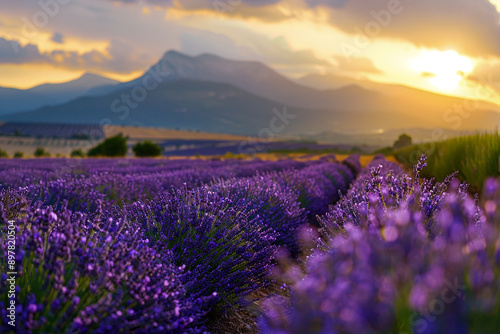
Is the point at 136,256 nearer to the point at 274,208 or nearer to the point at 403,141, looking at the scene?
the point at 274,208

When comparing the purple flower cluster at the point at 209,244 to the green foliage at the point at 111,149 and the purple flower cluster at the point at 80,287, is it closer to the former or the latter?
the purple flower cluster at the point at 80,287

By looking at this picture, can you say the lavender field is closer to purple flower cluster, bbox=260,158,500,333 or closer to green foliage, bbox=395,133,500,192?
purple flower cluster, bbox=260,158,500,333

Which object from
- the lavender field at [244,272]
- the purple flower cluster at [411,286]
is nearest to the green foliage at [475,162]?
the lavender field at [244,272]

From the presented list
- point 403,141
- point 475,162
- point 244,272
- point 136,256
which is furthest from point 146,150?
point 136,256

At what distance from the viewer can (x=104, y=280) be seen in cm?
166

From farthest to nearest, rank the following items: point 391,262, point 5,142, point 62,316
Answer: point 5,142, point 62,316, point 391,262

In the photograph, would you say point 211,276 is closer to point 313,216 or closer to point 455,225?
point 455,225

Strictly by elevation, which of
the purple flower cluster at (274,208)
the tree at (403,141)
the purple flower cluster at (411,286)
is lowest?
the purple flower cluster at (274,208)

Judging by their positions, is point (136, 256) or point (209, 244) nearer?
point (136, 256)

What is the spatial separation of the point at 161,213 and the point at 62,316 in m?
1.57

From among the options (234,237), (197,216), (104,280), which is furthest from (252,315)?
(104,280)

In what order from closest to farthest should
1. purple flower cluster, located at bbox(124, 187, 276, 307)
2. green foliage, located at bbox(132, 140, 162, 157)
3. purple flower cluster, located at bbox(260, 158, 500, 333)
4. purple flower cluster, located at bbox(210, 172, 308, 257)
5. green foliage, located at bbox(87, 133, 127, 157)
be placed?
purple flower cluster, located at bbox(260, 158, 500, 333)
purple flower cluster, located at bbox(124, 187, 276, 307)
purple flower cluster, located at bbox(210, 172, 308, 257)
green foliage, located at bbox(87, 133, 127, 157)
green foliage, located at bbox(132, 140, 162, 157)

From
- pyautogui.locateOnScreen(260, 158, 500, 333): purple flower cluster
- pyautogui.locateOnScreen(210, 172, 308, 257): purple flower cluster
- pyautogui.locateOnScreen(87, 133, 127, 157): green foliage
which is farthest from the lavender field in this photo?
pyautogui.locateOnScreen(87, 133, 127, 157): green foliage

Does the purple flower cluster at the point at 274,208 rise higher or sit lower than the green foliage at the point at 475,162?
lower
